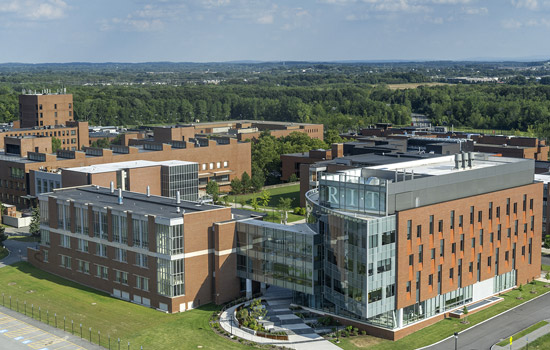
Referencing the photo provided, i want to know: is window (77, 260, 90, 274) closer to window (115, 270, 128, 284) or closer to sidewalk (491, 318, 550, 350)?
window (115, 270, 128, 284)

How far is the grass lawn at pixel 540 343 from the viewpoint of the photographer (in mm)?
60219

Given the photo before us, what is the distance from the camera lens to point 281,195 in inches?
5266

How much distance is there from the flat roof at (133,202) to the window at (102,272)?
670cm

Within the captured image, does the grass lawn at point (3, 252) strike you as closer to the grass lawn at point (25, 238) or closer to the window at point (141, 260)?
the grass lawn at point (25, 238)

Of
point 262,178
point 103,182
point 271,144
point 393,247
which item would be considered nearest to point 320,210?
point 393,247

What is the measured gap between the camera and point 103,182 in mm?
96188

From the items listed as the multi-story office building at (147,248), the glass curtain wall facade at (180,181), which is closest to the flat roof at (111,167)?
the glass curtain wall facade at (180,181)

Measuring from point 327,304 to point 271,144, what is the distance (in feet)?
299

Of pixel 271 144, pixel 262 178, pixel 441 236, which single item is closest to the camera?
pixel 441 236

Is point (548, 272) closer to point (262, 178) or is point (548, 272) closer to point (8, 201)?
point (262, 178)

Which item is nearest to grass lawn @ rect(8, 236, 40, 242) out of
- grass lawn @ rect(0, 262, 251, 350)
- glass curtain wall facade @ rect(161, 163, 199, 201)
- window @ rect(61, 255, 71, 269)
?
grass lawn @ rect(0, 262, 251, 350)

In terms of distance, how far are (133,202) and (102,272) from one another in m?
8.24

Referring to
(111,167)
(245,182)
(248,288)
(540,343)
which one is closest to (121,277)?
(248,288)

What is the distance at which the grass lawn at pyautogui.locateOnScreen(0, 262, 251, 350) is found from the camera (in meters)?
62.1
